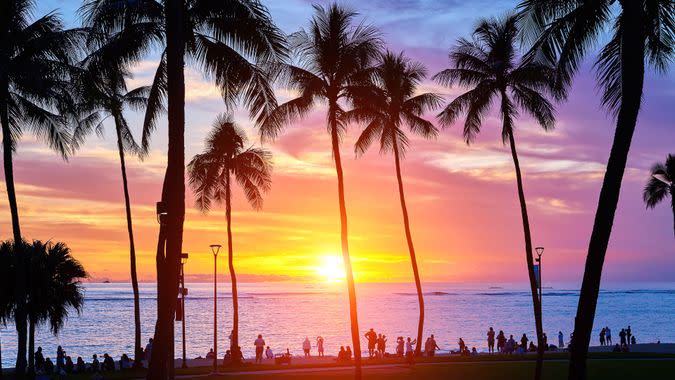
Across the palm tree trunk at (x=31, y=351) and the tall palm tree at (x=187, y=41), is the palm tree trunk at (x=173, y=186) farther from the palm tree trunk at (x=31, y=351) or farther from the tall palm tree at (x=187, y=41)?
the palm tree trunk at (x=31, y=351)

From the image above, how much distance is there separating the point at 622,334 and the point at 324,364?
A: 2895 cm

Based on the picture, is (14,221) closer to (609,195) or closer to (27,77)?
(27,77)

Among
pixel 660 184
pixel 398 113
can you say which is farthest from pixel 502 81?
pixel 660 184

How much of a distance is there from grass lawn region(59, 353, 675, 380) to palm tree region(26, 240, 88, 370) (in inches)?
123

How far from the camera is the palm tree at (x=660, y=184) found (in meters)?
54.6

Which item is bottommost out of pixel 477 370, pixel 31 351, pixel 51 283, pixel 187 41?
pixel 477 370

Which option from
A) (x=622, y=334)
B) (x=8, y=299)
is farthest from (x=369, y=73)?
(x=622, y=334)

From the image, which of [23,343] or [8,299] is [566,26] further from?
[8,299]

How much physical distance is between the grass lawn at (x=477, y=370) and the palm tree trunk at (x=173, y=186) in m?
16.1

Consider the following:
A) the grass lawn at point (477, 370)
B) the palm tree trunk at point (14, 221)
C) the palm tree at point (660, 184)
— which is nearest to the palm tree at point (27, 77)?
the palm tree trunk at point (14, 221)

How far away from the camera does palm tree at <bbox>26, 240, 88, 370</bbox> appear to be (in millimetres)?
36125

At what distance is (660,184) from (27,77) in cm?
4771

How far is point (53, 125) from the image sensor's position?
30844 millimetres

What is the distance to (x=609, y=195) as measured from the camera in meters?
14.5
